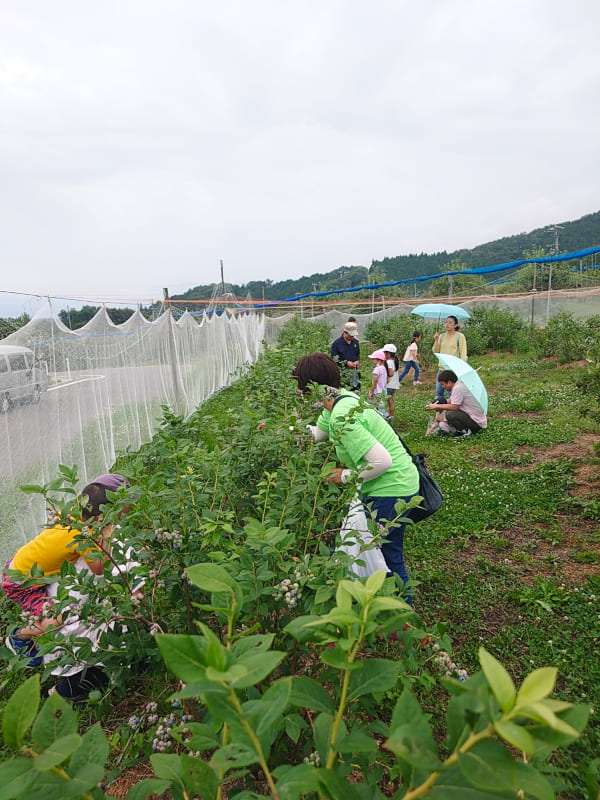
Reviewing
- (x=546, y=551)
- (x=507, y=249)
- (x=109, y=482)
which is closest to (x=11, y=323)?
(x=109, y=482)

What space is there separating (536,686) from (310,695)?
0.33m

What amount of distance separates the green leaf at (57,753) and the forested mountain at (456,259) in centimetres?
4761

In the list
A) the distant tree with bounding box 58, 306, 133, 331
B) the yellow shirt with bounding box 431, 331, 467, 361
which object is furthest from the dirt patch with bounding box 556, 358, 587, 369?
the distant tree with bounding box 58, 306, 133, 331

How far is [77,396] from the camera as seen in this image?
15.6 ft

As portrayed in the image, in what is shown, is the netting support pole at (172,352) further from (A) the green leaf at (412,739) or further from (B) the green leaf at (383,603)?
(A) the green leaf at (412,739)

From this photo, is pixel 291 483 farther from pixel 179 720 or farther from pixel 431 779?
pixel 431 779

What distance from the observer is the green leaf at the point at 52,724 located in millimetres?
552

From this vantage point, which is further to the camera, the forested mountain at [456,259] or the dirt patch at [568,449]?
the forested mountain at [456,259]

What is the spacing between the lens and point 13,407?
3.60 meters

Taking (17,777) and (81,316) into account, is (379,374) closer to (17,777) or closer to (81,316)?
(81,316)

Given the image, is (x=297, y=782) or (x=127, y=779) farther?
(x=127, y=779)

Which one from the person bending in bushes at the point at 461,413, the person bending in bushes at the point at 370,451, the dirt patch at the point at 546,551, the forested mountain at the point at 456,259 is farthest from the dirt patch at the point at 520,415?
the forested mountain at the point at 456,259

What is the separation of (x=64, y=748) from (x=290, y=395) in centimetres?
289

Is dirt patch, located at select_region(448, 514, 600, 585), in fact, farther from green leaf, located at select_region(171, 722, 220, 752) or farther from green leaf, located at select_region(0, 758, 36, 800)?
green leaf, located at select_region(0, 758, 36, 800)
